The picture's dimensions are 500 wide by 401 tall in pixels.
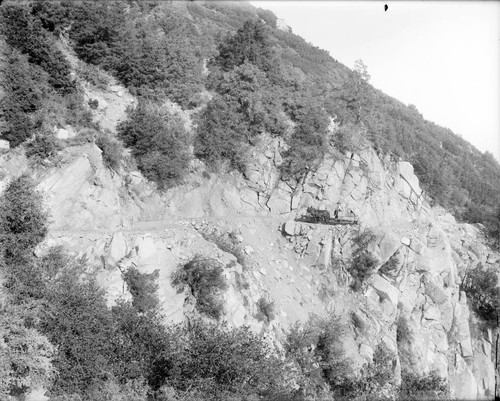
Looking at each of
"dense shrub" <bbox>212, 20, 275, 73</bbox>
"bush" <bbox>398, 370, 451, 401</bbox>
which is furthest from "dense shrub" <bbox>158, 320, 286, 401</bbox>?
"dense shrub" <bbox>212, 20, 275, 73</bbox>

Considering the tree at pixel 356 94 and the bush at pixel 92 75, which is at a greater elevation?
the tree at pixel 356 94

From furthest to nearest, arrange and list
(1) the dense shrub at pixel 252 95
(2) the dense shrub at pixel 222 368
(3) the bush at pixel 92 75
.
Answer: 1. (1) the dense shrub at pixel 252 95
2. (3) the bush at pixel 92 75
3. (2) the dense shrub at pixel 222 368

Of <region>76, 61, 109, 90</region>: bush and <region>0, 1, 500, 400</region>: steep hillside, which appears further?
<region>76, 61, 109, 90</region>: bush

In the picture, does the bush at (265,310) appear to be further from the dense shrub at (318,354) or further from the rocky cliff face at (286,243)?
the dense shrub at (318,354)

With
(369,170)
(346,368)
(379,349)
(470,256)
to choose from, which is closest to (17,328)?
(346,368)

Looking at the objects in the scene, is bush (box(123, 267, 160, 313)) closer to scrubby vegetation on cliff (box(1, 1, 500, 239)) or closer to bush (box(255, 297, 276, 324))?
bush (box(255, 297, 276, 324))

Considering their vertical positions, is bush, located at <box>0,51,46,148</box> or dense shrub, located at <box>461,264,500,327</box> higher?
bush, located at <box>0,51,46,148</box>

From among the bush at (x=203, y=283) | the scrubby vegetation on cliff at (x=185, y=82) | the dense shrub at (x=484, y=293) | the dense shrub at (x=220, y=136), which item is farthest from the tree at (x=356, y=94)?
the bush at (x=203, y=283)
